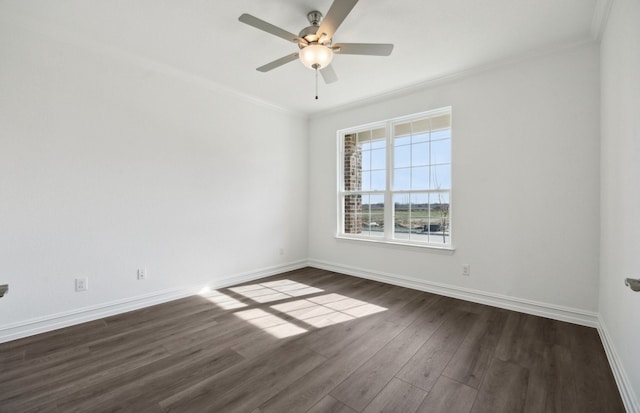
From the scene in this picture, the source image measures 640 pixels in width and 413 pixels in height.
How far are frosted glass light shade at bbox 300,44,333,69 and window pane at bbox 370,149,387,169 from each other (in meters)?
2.14

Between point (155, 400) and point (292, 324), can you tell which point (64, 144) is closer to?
point (155, 400)

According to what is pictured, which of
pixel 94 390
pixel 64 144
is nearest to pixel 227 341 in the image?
pixel 94 390

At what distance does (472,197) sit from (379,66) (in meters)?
1.88

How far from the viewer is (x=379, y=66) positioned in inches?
124

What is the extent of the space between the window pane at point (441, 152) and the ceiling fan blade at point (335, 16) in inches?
86.3

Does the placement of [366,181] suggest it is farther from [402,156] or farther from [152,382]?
[152,382]

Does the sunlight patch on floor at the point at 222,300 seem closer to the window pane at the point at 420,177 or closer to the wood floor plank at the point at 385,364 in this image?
the wood floor plank at the point at 385,364

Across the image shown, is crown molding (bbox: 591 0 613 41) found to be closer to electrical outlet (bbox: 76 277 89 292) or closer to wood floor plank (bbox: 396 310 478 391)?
wood floor plank (bbox: 396 310 478 391)

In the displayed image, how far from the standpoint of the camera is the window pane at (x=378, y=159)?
13.9ft

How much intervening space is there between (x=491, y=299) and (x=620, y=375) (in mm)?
1365

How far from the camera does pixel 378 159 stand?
431 cm

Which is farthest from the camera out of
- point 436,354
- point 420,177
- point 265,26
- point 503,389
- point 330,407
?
point 420,177

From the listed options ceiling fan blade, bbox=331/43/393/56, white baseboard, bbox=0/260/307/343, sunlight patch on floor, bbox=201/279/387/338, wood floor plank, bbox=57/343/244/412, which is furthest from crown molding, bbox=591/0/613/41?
white baseboard, bbox=0/260/307/343

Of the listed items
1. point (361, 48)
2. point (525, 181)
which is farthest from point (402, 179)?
point (361, 48)
